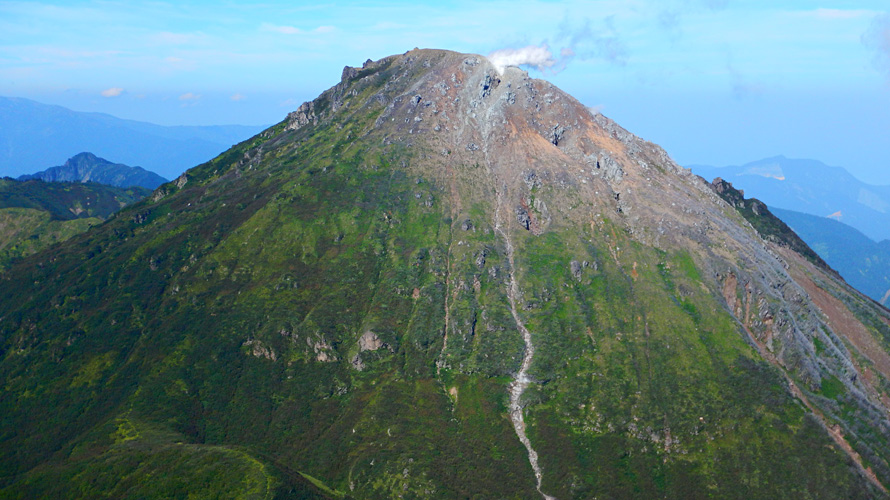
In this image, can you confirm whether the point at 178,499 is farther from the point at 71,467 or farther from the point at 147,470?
the point at 71,467

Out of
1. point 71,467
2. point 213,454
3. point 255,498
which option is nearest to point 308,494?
point 255,498

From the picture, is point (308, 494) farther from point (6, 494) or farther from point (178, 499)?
point (6, 494)

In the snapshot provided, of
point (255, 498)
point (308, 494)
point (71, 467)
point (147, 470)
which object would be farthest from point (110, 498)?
point (308, 494)

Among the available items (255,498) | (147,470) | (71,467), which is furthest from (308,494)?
(71,467)

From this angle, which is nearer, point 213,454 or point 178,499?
point 178,499

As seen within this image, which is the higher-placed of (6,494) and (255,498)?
(255,498)

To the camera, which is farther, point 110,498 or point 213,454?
point 213,454

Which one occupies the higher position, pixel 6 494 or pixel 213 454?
pixel 213 454
